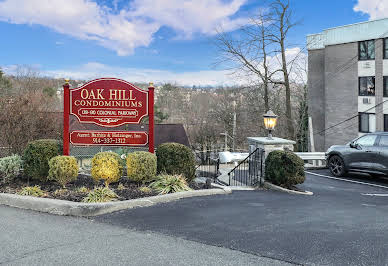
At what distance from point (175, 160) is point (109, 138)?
5.85 feet

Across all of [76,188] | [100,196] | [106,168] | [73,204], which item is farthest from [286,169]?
[73,204]

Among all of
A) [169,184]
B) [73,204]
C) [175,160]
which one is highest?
[175,160]

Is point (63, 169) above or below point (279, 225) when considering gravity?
above

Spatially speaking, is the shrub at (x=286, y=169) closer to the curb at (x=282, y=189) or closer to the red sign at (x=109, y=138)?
the curb at (x=282, y=189)

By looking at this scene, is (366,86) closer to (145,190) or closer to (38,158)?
(145,190)

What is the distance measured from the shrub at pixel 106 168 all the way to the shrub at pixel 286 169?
4595mm

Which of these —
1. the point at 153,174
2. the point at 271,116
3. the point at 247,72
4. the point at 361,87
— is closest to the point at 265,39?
the point at 247,72

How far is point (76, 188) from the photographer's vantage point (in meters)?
7.57

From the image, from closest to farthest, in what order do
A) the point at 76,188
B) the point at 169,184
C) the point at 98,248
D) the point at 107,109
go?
the point at 98,248
the point at 76,188
the point at 169,184
the point at 107,109

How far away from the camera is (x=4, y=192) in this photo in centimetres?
734

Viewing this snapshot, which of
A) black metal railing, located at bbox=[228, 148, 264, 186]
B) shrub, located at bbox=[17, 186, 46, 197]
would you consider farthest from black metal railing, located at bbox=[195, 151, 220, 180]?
shrub, located at bbox=[17, 186, 46, 197]

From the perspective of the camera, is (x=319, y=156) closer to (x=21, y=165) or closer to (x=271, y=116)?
(x=271, y=116)

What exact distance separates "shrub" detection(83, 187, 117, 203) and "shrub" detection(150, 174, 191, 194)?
1085 mm

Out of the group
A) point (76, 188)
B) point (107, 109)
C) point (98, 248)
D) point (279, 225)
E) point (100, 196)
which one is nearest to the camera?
point (98, 248)
